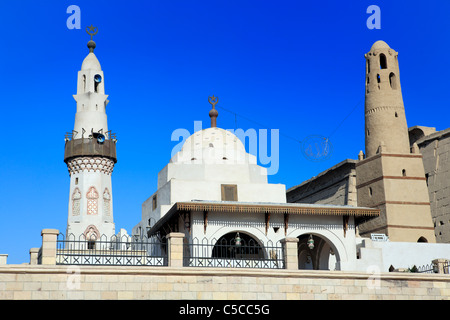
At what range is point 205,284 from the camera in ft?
51.4

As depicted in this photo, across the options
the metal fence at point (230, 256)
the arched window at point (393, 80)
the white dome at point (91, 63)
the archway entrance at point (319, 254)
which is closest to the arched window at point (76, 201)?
the white dome at point (91, 63)

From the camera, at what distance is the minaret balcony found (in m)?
30.2

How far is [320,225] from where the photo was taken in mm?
24703

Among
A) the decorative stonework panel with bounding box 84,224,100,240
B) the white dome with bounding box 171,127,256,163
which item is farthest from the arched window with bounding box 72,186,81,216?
the white dome with bounding box 171,127,256,163

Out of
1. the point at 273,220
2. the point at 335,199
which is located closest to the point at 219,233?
the point at 273,220

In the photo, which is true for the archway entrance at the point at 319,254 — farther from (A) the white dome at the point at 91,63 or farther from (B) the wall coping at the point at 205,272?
(A) the white dome at the point at 91,63

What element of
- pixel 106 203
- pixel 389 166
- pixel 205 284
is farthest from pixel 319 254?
pixel 205 284

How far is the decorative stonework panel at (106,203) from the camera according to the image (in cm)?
3009

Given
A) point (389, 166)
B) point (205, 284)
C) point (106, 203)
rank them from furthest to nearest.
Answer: point (389, 166), point (106, 203), point (205, 284)

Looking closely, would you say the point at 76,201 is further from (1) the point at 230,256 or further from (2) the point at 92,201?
(1) the point at 230,256

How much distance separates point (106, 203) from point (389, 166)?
14.6 metres

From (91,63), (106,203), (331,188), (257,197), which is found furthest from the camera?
(331,188)
